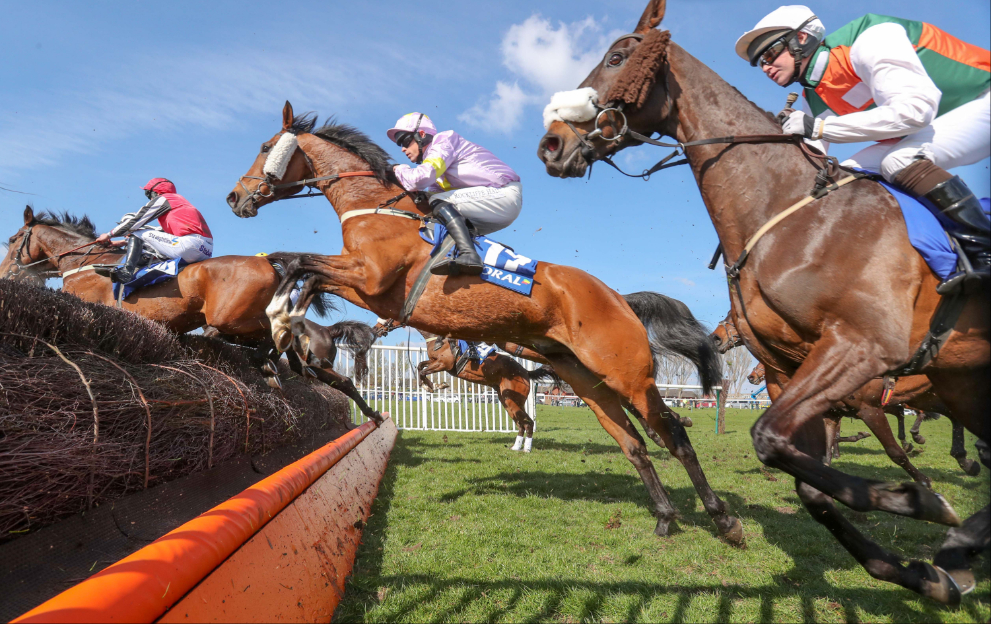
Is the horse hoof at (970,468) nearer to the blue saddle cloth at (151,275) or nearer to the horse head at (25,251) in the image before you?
the blue saddle cloth at (151,275)

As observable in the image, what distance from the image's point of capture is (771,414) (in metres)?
2.29

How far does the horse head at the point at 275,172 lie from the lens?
5.21 metres

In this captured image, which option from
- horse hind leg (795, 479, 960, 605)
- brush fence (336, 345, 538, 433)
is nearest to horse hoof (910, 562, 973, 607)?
horse hind leg (795, 479, 960, 605)

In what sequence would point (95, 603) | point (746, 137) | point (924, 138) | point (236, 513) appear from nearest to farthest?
point (95, 603) < point (236, 513) < point (924, 138) < point (746, 137)

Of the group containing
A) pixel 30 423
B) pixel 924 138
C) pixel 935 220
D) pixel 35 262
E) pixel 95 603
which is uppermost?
pixel 35 262

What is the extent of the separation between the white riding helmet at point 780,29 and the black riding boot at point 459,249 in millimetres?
2052

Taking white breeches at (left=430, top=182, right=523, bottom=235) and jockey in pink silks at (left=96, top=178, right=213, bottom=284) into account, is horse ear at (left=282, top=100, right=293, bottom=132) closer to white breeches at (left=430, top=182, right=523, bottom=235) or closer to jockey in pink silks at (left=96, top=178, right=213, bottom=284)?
white breeches at (left=430, top=182, right=523, bottom=235)

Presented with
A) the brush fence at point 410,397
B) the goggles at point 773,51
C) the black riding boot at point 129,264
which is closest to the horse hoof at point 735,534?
the goggles at point 773,51

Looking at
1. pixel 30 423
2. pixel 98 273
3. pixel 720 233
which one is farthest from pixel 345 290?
pixel 98 273

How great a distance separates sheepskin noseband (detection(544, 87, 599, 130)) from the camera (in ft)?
10.6

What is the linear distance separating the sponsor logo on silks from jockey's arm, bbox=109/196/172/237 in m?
4.80

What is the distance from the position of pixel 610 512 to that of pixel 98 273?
20.9 feet

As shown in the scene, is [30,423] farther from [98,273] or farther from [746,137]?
[98,273]

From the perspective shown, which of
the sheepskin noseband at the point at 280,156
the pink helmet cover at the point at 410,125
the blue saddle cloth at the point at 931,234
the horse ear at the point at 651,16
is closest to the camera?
the blue saddle cloth at the point at 931,234
